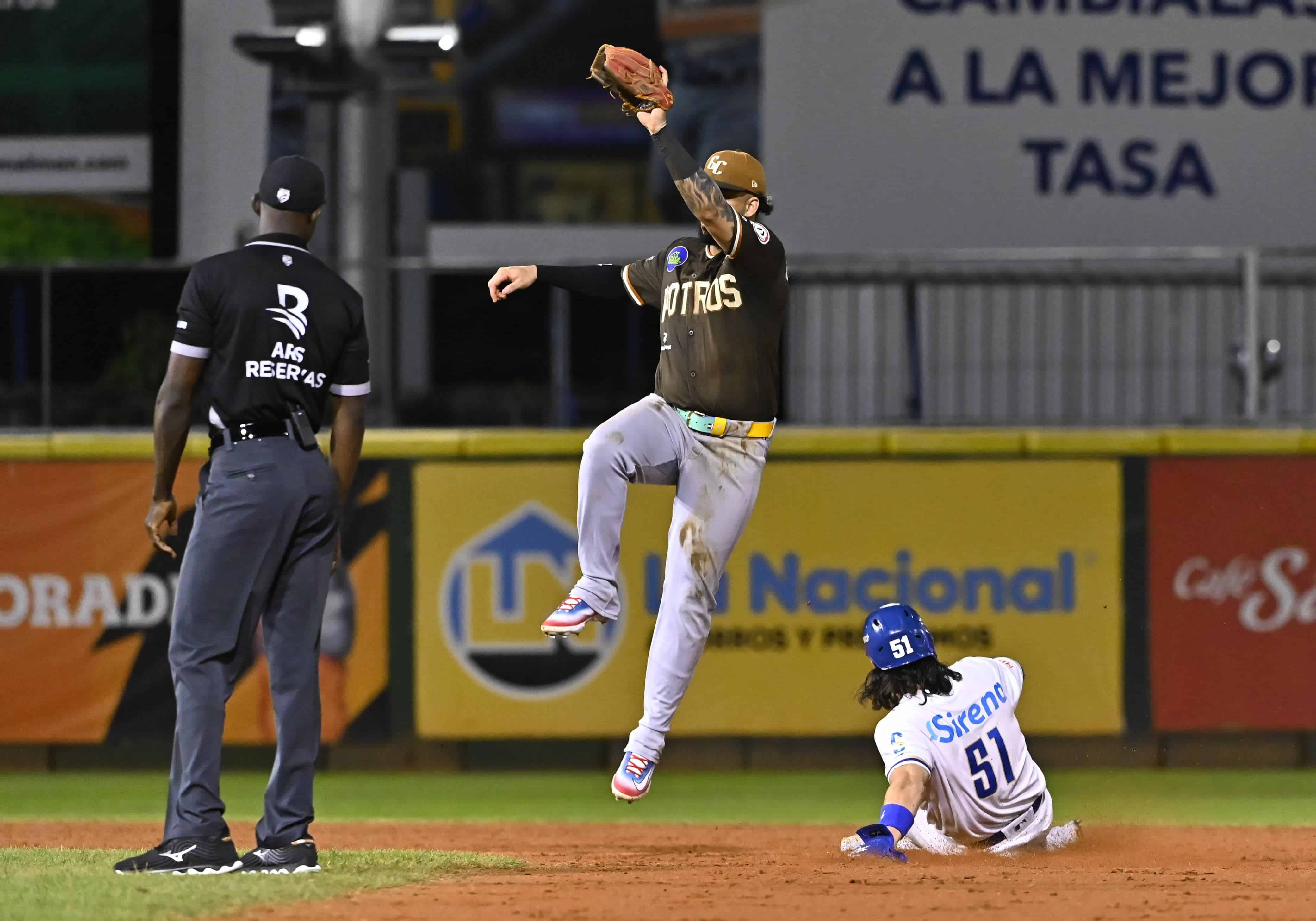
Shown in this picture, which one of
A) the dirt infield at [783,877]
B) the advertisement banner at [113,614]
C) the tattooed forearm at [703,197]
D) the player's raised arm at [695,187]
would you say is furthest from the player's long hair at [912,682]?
the advertisement banner at [113,614]

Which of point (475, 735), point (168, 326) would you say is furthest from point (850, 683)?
point (168, 326)

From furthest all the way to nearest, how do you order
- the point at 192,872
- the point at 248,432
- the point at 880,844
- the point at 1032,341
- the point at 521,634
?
the point at 1032,341
the point at 521,634
the point at 880,844
the point at 248,432
the point at 192,872

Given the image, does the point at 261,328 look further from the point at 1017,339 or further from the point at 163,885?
the point at 1017,339

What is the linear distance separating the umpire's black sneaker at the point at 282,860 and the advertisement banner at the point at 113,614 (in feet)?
15.5

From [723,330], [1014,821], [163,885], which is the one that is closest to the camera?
[163,885]

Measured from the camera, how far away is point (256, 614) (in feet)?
20.9

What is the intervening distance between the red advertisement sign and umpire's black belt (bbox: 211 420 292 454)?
252 inches

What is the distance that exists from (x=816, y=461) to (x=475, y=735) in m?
2.53

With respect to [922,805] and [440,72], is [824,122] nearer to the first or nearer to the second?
[440,72]

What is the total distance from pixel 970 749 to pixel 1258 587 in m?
4.26

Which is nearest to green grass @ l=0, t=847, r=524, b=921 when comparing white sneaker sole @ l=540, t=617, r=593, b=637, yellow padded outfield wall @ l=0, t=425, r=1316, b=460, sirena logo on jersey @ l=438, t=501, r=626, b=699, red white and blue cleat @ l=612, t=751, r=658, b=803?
red white and blue cleat @ l=612, t=751, r=658, b=803

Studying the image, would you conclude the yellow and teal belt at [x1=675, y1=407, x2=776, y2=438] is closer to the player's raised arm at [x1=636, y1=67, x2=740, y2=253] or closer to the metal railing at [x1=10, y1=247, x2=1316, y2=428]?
the player's raised arm at [x1=636, y1=67, x2=740, y2=253]

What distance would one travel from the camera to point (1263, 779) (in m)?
11.0

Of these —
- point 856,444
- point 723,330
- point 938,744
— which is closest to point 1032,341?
point 856,444
